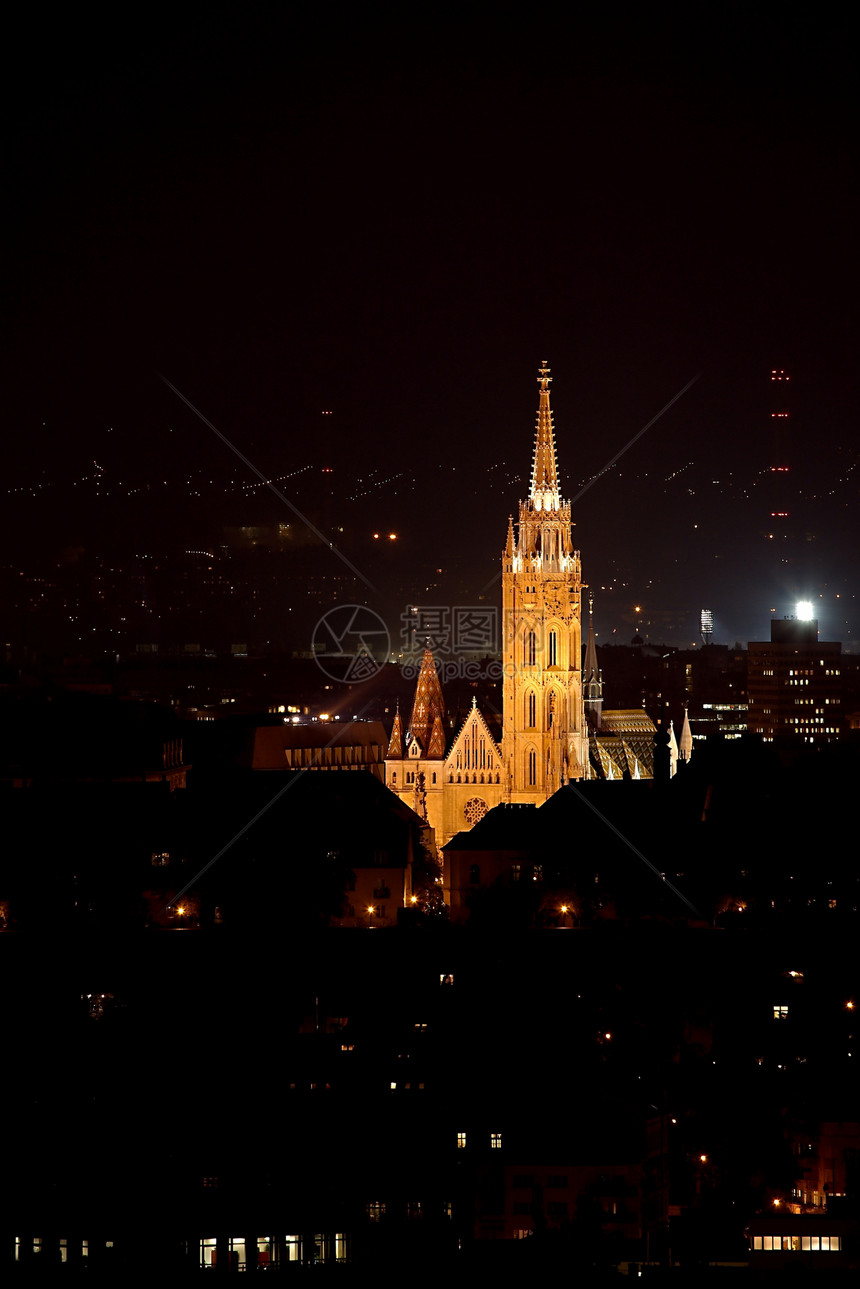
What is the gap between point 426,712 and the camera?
83.8m

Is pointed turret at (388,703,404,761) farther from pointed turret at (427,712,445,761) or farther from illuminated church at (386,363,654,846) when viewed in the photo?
pointed turret at (427,712,445,761)

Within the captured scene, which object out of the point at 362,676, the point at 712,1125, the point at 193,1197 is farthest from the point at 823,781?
the point at 362,676

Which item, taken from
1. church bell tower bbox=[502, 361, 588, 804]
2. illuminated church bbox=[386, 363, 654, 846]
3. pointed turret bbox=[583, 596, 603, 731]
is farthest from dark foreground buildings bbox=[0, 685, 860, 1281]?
pointed turret bbox=[583, 596, 603, 731]

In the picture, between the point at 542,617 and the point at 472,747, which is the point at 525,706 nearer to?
the point at 472,747

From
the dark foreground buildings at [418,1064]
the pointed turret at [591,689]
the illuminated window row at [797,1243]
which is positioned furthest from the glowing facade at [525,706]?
the illuminated window row at [797,1243]

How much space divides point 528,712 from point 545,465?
10348mm

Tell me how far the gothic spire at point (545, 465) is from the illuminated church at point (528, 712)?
0.04 meters

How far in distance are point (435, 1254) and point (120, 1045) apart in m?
9.20

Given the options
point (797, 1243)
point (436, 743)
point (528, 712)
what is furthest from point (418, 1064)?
point (528, 712)

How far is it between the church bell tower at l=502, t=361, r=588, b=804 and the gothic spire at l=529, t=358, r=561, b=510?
42mm

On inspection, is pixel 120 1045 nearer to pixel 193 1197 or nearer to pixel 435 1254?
pixel 193 1197

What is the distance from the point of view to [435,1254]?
109 feet

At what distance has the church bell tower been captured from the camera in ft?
279

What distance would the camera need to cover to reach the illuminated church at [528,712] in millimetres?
83062
